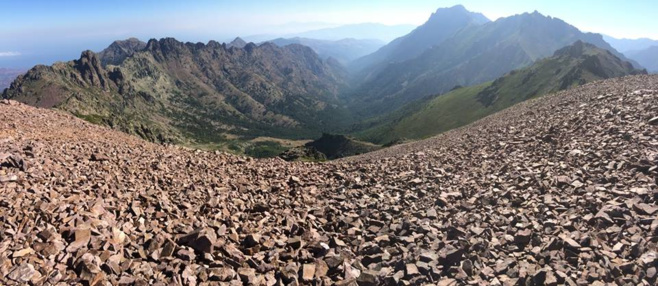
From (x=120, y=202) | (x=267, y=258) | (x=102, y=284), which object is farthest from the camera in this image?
(x=120, y=202)

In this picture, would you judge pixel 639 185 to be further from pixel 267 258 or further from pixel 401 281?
pixel 267 258

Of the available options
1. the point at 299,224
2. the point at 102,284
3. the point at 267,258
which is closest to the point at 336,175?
the point at 299,224

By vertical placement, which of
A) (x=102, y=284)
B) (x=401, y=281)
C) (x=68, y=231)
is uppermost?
(x=68, y=231)

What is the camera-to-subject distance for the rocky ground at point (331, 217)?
13.6m

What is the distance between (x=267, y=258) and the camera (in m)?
15.7

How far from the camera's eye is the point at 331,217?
20672 millimetres

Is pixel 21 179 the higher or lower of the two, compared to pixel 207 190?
higher

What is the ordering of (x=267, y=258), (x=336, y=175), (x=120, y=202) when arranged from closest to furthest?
(x=267, y=258), (x=120, y=202), (x=336, y=175)

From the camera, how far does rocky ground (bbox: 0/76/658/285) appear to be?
13.6m

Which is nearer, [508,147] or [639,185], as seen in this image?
[639,185]

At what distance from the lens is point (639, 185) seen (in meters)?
19.1

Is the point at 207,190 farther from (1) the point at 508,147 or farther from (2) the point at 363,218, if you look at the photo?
(1) the point at 508,147

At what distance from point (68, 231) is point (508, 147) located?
32.7 meters

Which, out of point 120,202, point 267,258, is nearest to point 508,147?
point 267,258
